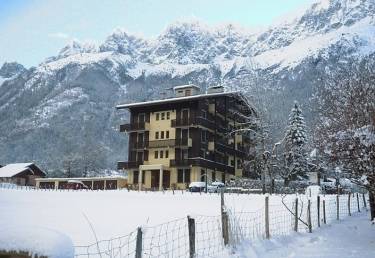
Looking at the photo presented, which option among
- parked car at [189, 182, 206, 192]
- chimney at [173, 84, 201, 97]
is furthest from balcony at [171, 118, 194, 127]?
parked car at [189, 182, 206, 192]

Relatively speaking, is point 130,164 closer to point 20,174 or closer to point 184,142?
→ point 184,142

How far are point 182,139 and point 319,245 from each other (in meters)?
46.8

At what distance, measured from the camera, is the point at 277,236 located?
14.5 metres

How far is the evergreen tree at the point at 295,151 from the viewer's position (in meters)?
58.5

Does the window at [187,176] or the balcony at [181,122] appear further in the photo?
the window at [187,176]

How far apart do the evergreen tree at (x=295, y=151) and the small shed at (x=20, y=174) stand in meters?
55.9

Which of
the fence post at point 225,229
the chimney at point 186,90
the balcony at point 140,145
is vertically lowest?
the fence post at point 225,229

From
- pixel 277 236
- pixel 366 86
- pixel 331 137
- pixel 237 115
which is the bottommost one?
pixel 277 236

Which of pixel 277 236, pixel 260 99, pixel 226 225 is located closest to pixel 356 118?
pixel 277 236

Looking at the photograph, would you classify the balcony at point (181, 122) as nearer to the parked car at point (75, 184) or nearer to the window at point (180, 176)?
the window at point (180, 176)

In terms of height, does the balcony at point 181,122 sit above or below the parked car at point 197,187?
above

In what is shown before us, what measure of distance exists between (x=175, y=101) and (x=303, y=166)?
705 inches

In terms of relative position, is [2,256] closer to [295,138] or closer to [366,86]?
[366,86]

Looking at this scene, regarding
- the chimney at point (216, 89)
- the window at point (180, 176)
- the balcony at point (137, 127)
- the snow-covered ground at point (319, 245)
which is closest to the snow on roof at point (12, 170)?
the balcony at point (137, 127)
